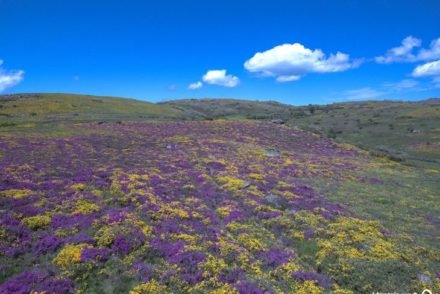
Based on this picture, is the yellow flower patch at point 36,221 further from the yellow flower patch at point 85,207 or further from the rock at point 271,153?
the rock at point 271,153

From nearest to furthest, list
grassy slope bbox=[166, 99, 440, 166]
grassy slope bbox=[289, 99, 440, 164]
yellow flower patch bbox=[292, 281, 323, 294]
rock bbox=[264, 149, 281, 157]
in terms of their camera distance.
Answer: yellow flower patch bbox=[292, 281, 323, 294] < rock bbox=[264, 149, 281, 157] < grassy slope bbox=[166, 99, 440, 166] < grassy slope bbox=[289, 99, 440, 164]

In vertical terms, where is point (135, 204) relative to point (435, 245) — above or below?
above

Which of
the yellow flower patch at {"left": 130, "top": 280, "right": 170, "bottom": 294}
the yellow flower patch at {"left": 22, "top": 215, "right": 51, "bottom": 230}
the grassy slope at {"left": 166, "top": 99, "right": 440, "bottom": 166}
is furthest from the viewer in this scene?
the grassy slope at {"left": 166, "top": 99, "right": 440, "bottom": 166}

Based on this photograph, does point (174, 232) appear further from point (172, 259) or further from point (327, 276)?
point (327, 276)

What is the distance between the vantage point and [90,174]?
3394cm

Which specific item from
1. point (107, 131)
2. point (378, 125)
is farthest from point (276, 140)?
point (378, 125)

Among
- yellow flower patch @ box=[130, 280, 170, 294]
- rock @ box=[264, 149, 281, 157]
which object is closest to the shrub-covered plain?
yellow flower patch @ box=[130, 280, 170, 294]

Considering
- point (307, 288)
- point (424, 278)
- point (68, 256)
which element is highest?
point (68, 256)

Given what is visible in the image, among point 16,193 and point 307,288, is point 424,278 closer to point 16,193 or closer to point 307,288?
point 307,288

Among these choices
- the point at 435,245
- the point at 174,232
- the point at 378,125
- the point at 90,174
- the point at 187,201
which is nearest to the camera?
the point at 174,232

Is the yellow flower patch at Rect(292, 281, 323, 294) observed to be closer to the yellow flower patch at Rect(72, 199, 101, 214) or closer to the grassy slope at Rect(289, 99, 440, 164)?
the yellow flower patch at Rect(72, 199, 101, 214)

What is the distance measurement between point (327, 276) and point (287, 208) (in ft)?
35.3

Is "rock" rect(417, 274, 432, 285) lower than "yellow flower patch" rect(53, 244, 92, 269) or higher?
lower

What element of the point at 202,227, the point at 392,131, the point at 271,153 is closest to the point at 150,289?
the point at 202,227
